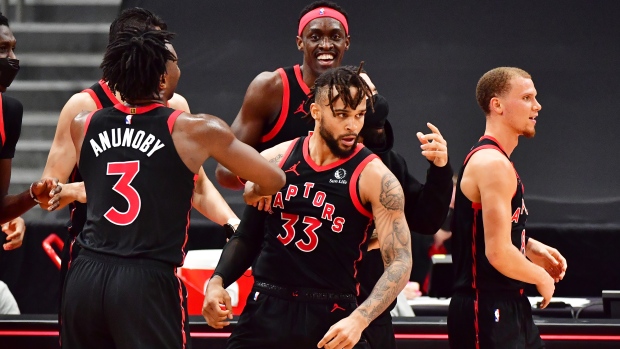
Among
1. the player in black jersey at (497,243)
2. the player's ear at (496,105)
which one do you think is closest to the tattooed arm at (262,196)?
the player in black jersey at (497,243)

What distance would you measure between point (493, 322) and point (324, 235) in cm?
A: 93

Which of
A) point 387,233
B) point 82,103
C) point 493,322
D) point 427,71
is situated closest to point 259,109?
point 82,103

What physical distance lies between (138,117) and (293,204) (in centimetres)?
65

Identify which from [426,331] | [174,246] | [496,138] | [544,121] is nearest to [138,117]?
[174,246]

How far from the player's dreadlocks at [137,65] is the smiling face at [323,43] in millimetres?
1239

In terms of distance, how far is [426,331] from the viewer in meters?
4.88

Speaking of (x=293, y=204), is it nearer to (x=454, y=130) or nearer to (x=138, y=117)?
(x=138, y=117)

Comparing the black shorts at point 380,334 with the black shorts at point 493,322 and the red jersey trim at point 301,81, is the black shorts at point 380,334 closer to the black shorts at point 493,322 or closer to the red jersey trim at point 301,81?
the black shorts at point 493,322

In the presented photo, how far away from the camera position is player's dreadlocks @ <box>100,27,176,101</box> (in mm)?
3393

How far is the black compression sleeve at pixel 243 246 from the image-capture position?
12.2 feet

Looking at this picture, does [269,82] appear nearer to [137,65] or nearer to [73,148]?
[73,148]

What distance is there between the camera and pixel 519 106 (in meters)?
4.19

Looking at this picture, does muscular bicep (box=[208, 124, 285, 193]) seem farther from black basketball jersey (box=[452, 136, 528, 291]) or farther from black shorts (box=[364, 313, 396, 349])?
black basketball jersey (box=[452, 136, 528, 291])

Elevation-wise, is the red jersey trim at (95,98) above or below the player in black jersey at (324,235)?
above
